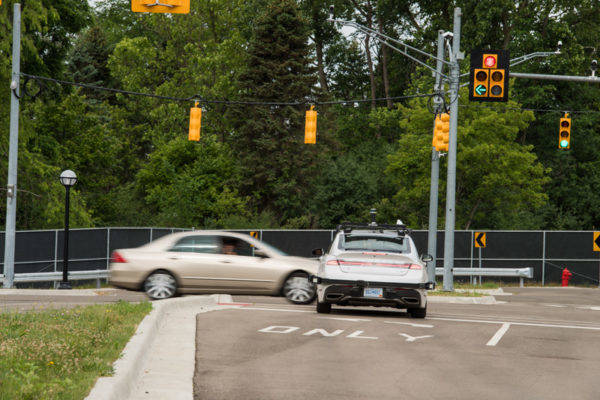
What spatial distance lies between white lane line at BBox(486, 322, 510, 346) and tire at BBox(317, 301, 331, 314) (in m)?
3.27

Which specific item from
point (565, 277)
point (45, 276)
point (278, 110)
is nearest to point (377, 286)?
point (45, 276)

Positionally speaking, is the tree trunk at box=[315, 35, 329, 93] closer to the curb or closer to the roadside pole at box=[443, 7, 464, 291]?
the roadside pole at box=[443, 7, 464, 291]

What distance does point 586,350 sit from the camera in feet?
42.4

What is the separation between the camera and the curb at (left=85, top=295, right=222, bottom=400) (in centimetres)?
734

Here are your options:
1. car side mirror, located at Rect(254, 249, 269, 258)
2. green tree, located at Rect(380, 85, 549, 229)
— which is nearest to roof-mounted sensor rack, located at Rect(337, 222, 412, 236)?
car side mirror, located at Rect(254, 249, 269, 258)

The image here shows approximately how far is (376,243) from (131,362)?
8.89m

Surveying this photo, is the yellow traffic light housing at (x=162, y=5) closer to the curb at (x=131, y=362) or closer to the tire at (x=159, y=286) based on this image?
the curb at (x=131, y=362)

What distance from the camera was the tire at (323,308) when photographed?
16.9 meters

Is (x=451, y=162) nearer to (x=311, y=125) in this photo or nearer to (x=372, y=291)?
(x=311, y=125)

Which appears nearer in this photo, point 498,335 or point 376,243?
point 498,335

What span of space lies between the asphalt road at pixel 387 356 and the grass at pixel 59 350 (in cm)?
105

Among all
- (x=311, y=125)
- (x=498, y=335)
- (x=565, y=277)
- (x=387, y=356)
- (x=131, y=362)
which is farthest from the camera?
(x=565, y=277)

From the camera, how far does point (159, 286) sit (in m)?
19.0

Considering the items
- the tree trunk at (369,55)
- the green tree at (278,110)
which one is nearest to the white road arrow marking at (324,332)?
the green tree at (278,110)
